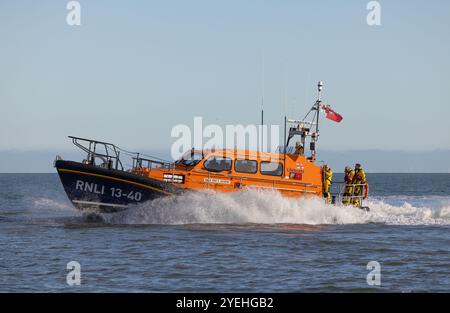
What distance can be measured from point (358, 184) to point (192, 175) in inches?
196

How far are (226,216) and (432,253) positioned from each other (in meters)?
5.44

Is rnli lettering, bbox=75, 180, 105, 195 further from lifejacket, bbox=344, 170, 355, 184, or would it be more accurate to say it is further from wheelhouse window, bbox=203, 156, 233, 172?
lifejacket, bbox=344, 170, 355, 184

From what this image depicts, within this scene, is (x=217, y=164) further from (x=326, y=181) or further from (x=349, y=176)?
(x=349, y=176)

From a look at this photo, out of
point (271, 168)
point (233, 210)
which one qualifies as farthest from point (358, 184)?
point (233, 210)

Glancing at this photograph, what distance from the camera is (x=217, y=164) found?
61.9ft

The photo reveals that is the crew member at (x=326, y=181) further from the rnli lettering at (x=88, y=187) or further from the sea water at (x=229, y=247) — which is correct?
the rnli lettering at (x=88, y=187)

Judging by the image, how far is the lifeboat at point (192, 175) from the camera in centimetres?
1792

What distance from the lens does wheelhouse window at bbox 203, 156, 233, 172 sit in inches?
741

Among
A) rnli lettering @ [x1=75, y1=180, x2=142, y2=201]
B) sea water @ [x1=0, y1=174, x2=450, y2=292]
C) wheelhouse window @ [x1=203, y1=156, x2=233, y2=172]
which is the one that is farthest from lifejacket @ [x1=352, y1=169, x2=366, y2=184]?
rnli lettering @ [x1=75, y1=180, x2=142, y2=201]

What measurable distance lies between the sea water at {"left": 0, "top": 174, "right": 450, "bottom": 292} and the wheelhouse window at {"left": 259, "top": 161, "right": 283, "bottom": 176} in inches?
21.3

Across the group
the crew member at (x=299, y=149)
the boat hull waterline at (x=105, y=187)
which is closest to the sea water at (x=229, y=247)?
the boat hull waterline at (x=105, y=187)
